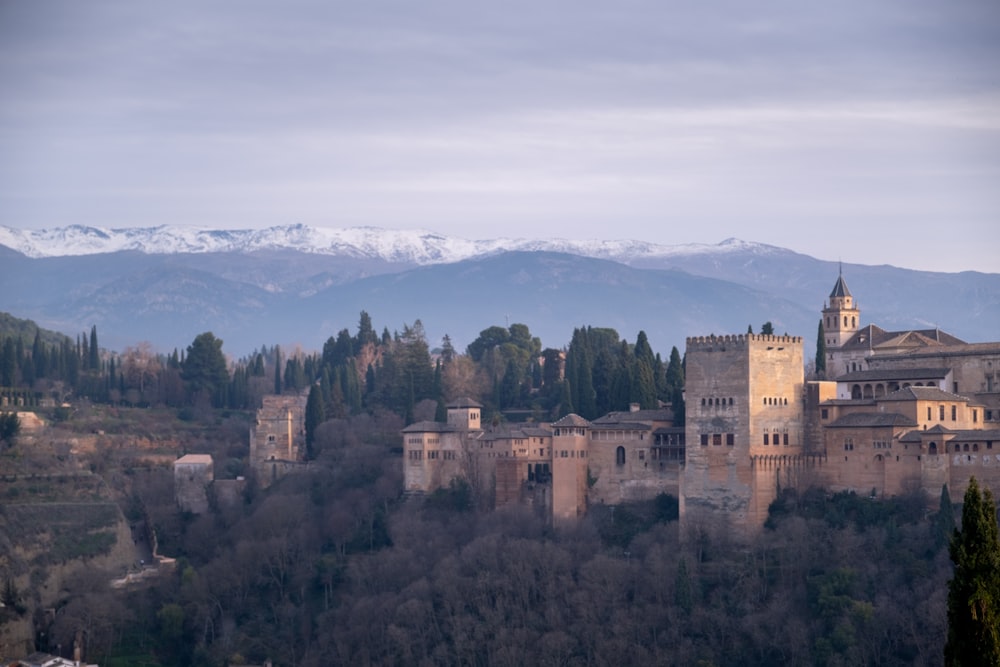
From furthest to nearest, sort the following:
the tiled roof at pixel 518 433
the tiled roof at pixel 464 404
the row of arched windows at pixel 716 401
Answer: the tiled roof at pixel 464 404, the tiled roof at pixel 518 433, the row of arched windows at pixel 716 401

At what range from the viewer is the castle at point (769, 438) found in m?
56.0

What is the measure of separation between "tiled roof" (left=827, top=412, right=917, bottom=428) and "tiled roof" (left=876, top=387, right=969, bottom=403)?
55 centimetres

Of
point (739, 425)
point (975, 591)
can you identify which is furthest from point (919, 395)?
point (975, 591)

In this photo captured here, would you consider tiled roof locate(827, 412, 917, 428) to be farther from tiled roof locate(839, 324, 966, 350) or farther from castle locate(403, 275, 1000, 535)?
tiled roof locate(839, 324, 966, 350)

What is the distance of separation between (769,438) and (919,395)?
456 centimetres

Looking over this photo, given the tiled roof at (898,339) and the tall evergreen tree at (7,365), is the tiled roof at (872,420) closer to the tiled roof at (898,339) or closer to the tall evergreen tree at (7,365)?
the tiled roof at (898,339)

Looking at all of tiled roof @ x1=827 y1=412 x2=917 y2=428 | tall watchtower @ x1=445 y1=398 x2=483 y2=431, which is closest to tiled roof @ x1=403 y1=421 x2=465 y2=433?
tall watchtower @ x1=445 y1=398 x2=483 y2=431

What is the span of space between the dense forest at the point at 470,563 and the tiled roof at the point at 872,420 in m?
2.10

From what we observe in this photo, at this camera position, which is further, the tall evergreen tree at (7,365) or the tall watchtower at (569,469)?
the tall evergreen tree at (7,365)

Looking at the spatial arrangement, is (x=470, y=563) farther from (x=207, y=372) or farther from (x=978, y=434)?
(x=207, y=372)

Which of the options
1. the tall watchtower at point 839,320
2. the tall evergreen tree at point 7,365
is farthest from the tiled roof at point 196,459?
the tall watchtower at point 839,320

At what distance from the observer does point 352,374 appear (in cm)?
8281

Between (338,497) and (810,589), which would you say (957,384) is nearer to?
(810,589)

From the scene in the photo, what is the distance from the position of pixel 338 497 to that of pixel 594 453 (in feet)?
40.7
